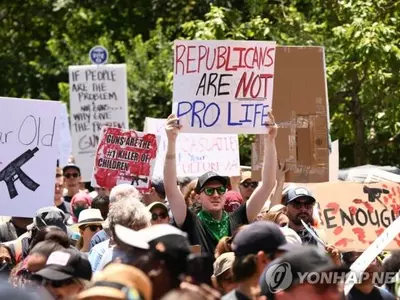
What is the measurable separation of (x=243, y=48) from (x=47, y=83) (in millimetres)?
15097

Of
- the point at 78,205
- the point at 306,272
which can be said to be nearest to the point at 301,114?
the point at 78,205

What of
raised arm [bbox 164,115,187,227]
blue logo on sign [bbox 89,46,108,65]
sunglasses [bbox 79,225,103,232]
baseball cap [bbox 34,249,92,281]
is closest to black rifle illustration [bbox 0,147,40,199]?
sunglasses [bbox 79,225,103,232]

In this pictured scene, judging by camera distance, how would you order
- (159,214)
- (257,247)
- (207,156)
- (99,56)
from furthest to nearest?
(99,56) < (207,156) < (159,214) < (257,247)

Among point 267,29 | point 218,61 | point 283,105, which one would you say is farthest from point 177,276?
point 267,29

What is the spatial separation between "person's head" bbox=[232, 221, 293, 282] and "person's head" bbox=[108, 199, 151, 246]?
1.72 m

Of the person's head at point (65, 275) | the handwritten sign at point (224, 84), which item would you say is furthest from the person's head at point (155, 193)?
the person's head at point (65, 275)

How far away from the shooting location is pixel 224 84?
32.5 ft

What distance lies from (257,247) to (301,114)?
476 cm

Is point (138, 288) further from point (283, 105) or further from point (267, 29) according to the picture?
point (267, 29)

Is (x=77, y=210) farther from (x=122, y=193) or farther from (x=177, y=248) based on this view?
(x=177, y=248)

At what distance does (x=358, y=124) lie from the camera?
51.0 feet

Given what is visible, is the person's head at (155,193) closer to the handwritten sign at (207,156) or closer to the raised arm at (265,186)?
the handwritten sign at (207,156)

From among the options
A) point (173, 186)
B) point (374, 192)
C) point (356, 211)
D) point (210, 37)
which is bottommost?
point (356, 211)

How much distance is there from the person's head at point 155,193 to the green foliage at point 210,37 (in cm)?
359
